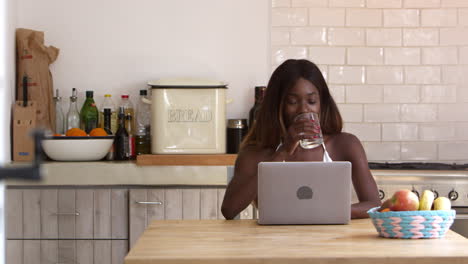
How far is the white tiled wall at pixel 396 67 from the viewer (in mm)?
4180

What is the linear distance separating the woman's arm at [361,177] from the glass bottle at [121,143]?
156 centimetres

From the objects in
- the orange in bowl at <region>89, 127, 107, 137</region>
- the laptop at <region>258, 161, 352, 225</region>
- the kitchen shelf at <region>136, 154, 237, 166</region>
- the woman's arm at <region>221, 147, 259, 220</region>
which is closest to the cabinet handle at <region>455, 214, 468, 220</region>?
the kitchen shelf at <region>136, 154, 237, 166</region>

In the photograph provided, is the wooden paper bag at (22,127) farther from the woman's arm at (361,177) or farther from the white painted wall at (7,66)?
the woman's arm at (361,177)

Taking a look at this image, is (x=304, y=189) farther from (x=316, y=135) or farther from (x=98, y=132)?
(x=98, y=132)

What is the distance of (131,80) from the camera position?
4152mm

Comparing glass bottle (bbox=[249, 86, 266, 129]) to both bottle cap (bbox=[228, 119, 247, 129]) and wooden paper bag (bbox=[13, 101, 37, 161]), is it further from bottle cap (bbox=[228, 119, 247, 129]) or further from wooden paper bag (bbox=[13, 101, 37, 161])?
wooden paper bag (bbox=[13, 101, 37, 161])

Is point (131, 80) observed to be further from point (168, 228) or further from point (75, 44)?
point (168, 228)

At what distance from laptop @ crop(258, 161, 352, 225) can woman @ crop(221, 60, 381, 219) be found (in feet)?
1.53

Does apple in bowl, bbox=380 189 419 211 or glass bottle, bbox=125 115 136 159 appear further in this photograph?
glass bottle, bbox=125 115 136 159

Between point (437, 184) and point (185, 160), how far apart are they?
1.33 meters

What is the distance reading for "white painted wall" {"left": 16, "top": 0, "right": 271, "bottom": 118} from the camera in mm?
4145

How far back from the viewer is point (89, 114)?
402 centimetres

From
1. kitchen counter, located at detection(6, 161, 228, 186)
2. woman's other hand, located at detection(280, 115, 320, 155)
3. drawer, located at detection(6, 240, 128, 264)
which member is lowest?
drawer, located at detection(6, 240, 128, 264)

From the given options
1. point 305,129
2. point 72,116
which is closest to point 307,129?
point 305,129
